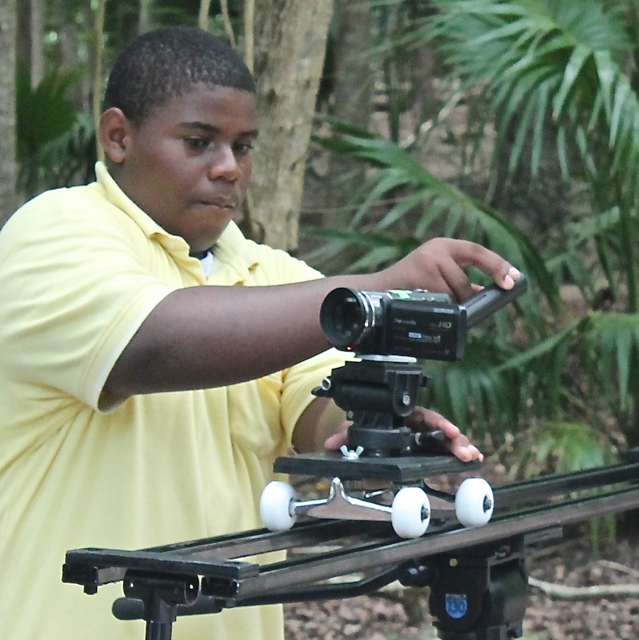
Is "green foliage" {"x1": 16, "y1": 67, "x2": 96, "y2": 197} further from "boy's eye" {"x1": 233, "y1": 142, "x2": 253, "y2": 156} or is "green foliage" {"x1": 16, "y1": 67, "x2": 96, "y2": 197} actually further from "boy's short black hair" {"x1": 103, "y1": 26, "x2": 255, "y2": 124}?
"boy's eye" {"x1": 233, "y1": 142, "x2": 253, "y2": 156}

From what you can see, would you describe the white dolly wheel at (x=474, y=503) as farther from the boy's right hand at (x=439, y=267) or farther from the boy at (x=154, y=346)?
the boy's right hand at (x=439, y=267)

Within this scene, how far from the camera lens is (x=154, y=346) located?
1434 millimetres

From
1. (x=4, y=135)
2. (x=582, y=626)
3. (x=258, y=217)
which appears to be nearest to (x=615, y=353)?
(x=582, y=626)

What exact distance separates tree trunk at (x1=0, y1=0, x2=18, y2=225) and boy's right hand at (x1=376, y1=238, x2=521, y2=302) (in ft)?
6.58

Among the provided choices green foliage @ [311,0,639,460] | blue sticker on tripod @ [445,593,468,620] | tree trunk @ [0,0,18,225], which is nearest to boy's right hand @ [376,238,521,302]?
blue sticker on tripod @ [445,593,468,620]

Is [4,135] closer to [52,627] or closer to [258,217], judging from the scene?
[258,217]

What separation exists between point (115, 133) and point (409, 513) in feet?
2.93

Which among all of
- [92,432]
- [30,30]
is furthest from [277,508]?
[30,30]

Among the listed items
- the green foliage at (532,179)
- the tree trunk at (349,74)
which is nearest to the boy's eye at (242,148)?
the green foliage at (532,179)

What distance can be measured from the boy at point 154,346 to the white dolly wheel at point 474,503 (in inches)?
4.2

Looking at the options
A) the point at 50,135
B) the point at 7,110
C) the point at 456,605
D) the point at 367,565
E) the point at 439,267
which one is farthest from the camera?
the point at 50,135

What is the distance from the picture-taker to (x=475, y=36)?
4.29 meters

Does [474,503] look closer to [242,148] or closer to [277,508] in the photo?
[277,508]

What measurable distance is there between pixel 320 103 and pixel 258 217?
331 cm
